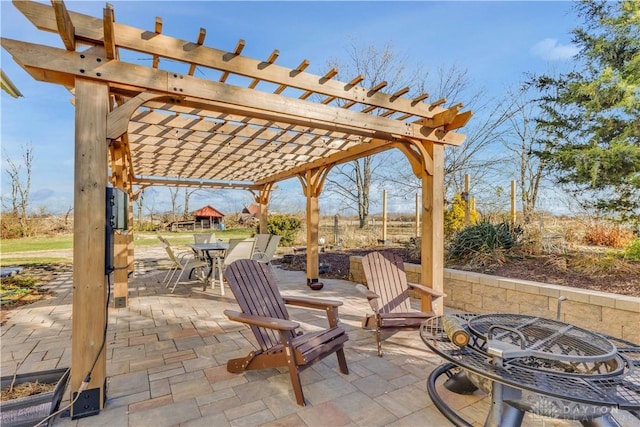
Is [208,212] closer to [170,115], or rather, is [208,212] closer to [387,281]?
[170,115]

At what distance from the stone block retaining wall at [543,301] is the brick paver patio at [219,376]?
144cm

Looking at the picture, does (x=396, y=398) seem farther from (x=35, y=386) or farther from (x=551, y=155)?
(x=551, y=155)

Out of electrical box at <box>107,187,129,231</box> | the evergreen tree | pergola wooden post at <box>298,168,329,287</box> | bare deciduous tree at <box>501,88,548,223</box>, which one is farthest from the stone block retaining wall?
bare deciduous tree at <box>501,88,548,223</box>

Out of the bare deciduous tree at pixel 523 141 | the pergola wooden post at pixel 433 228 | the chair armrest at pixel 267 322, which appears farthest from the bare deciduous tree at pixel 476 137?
the chair armrest at pixel 267 322

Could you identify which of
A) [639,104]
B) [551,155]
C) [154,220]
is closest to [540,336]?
[551,155]

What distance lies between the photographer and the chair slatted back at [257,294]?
2584 mm

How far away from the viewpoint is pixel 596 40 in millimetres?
6586

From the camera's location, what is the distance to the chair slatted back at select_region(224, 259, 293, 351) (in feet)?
8.48

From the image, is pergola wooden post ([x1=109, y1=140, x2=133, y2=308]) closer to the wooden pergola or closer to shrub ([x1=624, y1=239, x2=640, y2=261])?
the wooden pergola

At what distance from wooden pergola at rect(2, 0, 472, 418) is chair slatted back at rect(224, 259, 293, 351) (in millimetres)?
933

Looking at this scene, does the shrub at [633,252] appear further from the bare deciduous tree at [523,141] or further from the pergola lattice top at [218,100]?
the bare deciduous tree at [523,141]

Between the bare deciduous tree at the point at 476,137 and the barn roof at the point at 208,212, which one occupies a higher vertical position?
the bare deciduous tree at the point at 476,137

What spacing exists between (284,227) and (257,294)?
9.31 m

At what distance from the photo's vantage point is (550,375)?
157 cm
